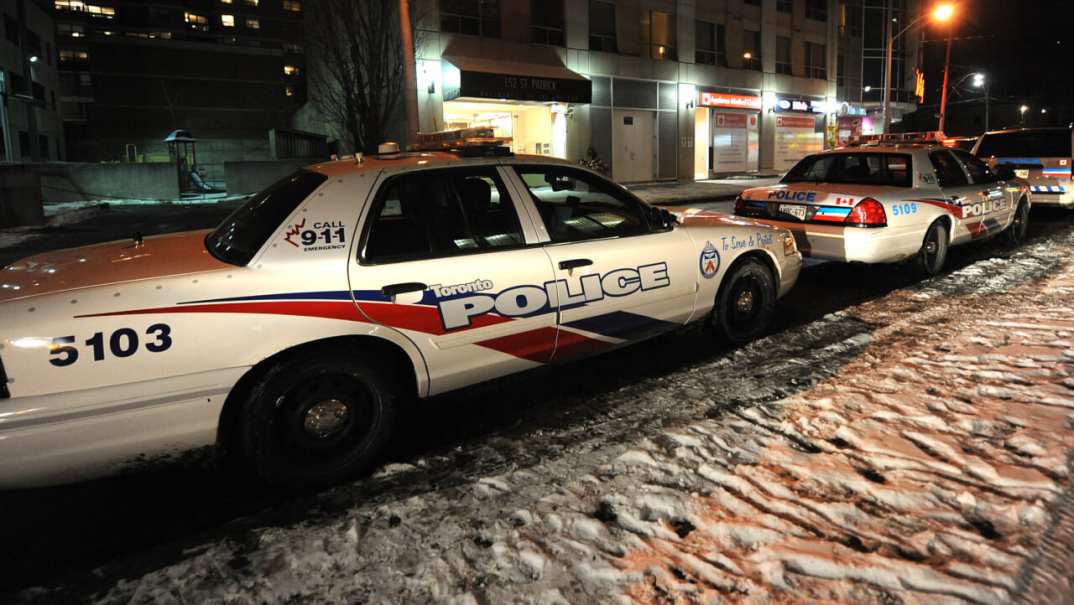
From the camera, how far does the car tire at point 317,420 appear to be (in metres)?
3.16

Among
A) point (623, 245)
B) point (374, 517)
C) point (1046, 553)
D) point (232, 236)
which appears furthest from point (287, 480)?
point (1046, 553)

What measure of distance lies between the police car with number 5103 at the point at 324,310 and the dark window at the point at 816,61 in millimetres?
Result: 34956

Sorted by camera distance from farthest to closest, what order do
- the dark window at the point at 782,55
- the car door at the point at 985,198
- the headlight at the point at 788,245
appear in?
the dark window at the point at 782,55
the car door at the point at 985,198
the headlight at the point at 788,245

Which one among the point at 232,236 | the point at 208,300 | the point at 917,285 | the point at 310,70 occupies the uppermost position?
the point at 310,70

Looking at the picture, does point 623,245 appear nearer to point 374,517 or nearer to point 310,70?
point 374,517

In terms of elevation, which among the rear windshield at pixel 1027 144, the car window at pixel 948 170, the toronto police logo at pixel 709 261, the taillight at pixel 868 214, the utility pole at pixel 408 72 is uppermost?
the utility pole at pixel 408 72

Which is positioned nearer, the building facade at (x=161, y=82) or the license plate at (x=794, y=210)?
the license plate at (x=794, y=210)

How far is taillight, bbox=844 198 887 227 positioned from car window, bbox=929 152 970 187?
4.95ft

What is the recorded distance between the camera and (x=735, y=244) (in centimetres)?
514

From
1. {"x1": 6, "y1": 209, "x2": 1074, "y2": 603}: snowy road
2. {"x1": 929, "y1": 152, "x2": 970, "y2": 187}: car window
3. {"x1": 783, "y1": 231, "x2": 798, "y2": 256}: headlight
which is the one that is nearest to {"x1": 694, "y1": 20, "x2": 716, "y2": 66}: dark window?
{"x1": 929, "y1": 152, "x2": 970, "y2": 187}: car window

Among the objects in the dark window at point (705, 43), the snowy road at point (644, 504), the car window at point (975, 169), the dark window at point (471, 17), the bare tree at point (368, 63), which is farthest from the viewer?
the dark window at point (705, 43)

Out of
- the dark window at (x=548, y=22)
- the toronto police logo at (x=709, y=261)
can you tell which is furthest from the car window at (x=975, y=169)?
the dark window at (x=548, y=22)

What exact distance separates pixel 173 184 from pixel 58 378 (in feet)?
68.0

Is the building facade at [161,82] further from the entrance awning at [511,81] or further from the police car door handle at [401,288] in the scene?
the police car door handle at [401,288]
